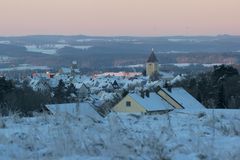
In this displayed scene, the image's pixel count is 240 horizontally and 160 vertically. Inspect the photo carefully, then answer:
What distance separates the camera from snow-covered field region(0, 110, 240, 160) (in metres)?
5.14

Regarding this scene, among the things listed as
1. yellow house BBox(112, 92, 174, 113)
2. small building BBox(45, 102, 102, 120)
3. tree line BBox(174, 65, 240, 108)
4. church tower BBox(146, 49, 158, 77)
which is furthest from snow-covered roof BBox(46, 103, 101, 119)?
church tower BBox(146, 49, 158, 77)

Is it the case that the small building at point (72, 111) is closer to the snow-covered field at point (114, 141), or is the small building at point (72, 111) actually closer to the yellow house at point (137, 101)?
the snow-covered field at point (114, 141)

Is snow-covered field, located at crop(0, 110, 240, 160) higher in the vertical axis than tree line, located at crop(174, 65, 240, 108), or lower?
higher

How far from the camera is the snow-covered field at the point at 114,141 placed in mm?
5137

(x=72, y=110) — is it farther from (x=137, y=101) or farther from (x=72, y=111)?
(x=137, y=101)

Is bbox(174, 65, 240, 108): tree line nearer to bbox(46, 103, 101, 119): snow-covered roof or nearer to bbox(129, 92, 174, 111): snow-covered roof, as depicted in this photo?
bbox(129, 92, 174, 111): snow-covered roof

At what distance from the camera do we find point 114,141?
5594mm

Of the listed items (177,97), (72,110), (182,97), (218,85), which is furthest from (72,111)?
(218,85)

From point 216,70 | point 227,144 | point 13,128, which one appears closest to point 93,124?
point 13,128

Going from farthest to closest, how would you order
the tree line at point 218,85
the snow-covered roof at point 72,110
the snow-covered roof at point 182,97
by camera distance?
1. the tree line at point 218,85
2. the snow-covered roof at point 182,97
3. the snow-covered roof at point 72,110

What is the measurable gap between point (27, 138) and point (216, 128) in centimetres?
236

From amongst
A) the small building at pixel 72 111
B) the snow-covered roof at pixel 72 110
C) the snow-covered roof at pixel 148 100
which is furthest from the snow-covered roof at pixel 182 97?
the small building at pixel 72 111

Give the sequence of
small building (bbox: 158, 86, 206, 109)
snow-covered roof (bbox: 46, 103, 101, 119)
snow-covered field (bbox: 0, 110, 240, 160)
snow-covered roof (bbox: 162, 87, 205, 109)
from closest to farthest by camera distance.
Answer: snow-covered field (bbox: 0, 110, 240, 160) → snow-covered roof (bbox: 46, 103, 101, 119) → snow-covered roof (bbox: 162, 87, 205, 109) → small building (bbox: 158, 86, 206, 109)

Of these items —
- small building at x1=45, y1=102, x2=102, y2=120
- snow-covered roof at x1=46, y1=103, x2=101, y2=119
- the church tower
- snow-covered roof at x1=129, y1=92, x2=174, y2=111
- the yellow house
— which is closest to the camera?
small building at x1=45, y1=102, x2=102, y2=120
